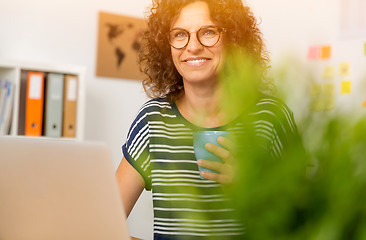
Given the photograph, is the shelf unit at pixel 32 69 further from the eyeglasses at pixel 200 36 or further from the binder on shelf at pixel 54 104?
the eyeglasses at pixel 200 36

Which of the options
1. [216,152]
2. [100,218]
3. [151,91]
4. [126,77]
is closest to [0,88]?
[126,77]

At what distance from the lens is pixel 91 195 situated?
0.73m

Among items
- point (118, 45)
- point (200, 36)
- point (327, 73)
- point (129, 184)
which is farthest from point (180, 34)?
point (118, 45)

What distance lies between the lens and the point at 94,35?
3.77 m

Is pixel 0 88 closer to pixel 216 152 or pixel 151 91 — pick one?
pixel 151 91

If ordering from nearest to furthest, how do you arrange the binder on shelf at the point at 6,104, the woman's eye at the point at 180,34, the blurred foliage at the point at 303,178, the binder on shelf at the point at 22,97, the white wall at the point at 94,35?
the blurred foliage at the point at 303,178, the woman's eye at the point at 180,34, the binder on shelf at the point at 6,104, the binder on shelf at the point at 22,97, the white wall at the point at 94,35

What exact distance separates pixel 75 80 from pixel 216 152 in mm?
3144

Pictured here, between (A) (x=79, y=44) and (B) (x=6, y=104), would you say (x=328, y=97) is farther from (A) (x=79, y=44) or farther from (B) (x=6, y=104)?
(A) (x=79, y=44)

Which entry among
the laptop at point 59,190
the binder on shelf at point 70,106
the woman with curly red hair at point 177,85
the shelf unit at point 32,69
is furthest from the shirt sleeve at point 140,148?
the binder on shelf at point 70,106

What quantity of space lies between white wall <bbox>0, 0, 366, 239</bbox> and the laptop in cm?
276

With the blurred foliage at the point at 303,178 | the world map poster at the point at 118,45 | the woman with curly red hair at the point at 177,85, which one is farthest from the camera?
the world map poster at the point at 118,45

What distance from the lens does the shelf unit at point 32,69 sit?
3180 mm

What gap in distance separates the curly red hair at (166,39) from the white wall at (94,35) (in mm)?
1777

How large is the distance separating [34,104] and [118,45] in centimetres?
97
